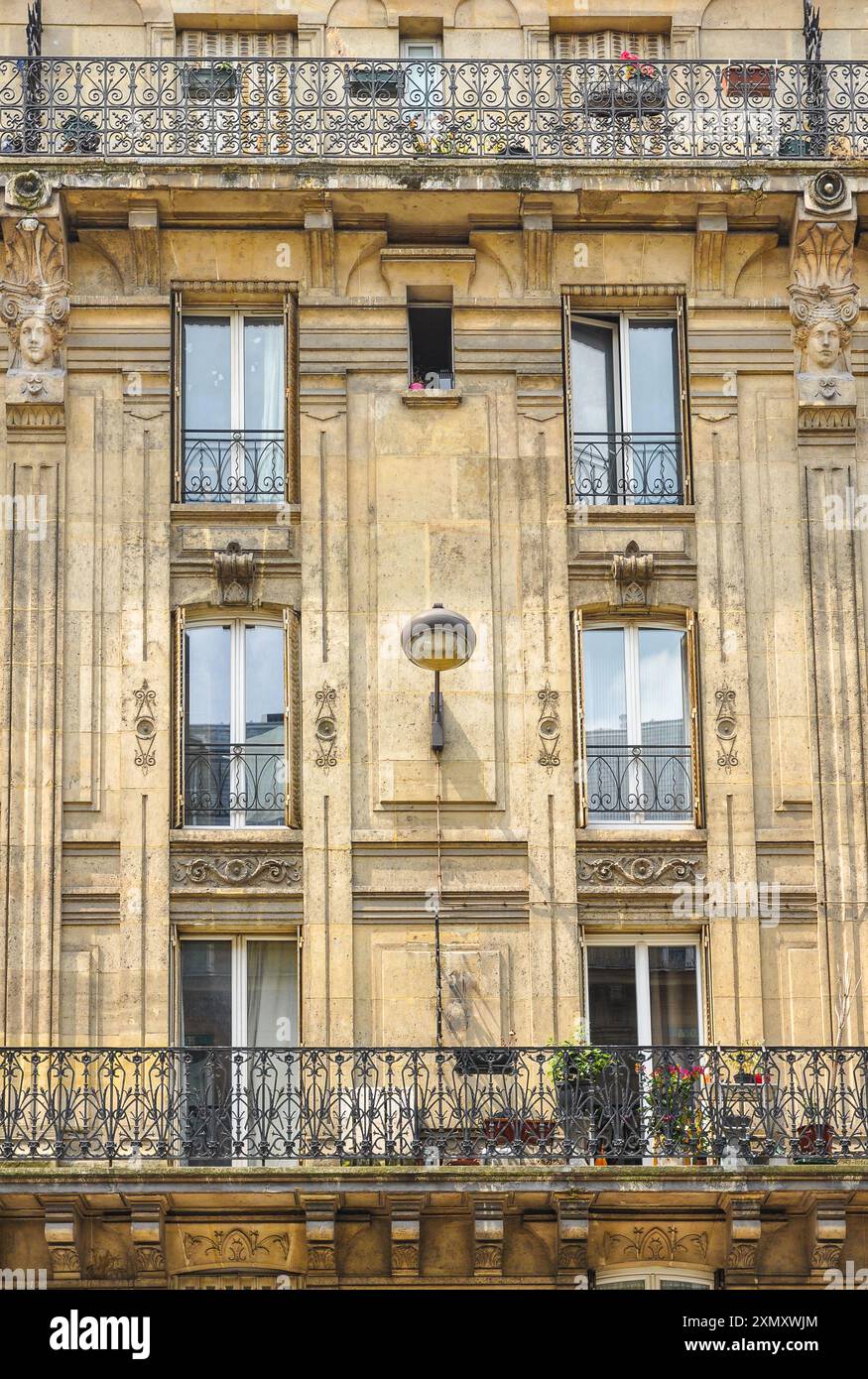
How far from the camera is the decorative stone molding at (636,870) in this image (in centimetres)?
2817

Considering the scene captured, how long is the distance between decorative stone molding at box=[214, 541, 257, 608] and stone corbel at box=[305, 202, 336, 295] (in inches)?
107

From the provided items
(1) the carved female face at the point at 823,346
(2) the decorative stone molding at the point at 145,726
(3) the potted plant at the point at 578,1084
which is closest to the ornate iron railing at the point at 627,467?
(1) the carved female face at the point at 823,346

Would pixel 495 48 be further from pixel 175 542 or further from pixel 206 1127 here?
pixel 206 1127

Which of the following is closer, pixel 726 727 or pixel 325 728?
pixel 325 728

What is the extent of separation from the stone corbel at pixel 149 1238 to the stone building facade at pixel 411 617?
0.08 metres

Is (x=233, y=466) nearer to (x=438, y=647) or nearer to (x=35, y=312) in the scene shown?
(x=35, y=312)

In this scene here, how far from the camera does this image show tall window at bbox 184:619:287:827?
93.0ft

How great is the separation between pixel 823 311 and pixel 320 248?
4.77m

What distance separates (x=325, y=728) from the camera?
28375mm

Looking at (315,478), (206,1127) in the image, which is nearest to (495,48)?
(315,478)

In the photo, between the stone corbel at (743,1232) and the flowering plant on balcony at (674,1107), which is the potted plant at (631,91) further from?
the stone corbel at (743,1232)

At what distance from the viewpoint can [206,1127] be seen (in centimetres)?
2681

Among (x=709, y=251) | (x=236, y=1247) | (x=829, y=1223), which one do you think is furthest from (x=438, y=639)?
(x=829, y=1223)

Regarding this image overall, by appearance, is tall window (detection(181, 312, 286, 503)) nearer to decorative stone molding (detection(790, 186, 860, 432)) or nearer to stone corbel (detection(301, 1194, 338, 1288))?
decorative stone molding (detection(790, 186, 860, 432))
